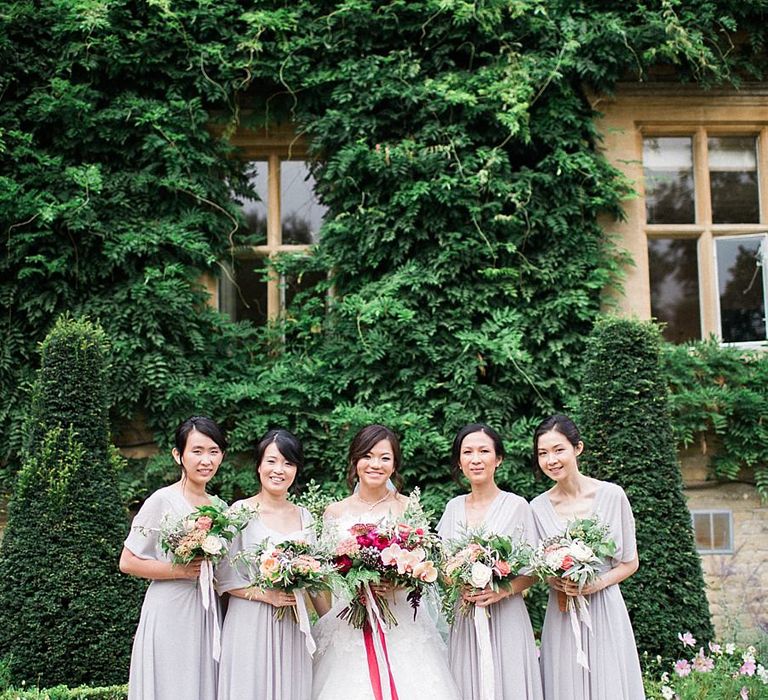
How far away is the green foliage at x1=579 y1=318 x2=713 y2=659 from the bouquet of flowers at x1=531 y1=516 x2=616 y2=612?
7.48ft

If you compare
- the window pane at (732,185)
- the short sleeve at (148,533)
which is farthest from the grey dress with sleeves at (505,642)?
the window pane at (732,185)

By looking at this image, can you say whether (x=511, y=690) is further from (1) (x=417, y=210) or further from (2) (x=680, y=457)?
(1) (x=417, y=210)

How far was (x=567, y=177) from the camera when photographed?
771cm

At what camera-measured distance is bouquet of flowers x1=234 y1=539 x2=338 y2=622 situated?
403 cm

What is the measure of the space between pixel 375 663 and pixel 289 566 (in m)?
0.77

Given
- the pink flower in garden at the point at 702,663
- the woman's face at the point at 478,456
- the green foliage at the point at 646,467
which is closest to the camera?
the woman's face at the point at 478,456

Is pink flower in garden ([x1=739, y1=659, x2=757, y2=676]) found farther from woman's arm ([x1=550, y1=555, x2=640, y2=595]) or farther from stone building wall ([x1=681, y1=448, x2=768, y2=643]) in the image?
woman's arm ([x1=550, y1=555, x2=640, y2=595])

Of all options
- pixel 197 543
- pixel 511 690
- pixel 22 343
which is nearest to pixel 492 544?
pixel 511 690

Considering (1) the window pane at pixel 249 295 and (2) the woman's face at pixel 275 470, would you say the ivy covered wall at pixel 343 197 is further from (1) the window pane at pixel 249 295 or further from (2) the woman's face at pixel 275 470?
(2) the woman's face at pixel 275 470

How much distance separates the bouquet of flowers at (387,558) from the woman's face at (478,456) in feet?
1.46

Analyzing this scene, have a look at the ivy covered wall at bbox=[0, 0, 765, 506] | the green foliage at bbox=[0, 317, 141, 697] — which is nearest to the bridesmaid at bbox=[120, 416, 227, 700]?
the green foliage at bbox=[0, 317, 141, 697]

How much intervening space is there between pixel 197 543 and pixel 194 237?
421cm

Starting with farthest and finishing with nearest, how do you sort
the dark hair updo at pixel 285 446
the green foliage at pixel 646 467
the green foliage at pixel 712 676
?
1. the green foliage at pixel 646 467
2. the green foliage at pixel 712 676
3. the dark hair updo at pixel 285 446

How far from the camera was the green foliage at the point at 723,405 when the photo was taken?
7348mm
